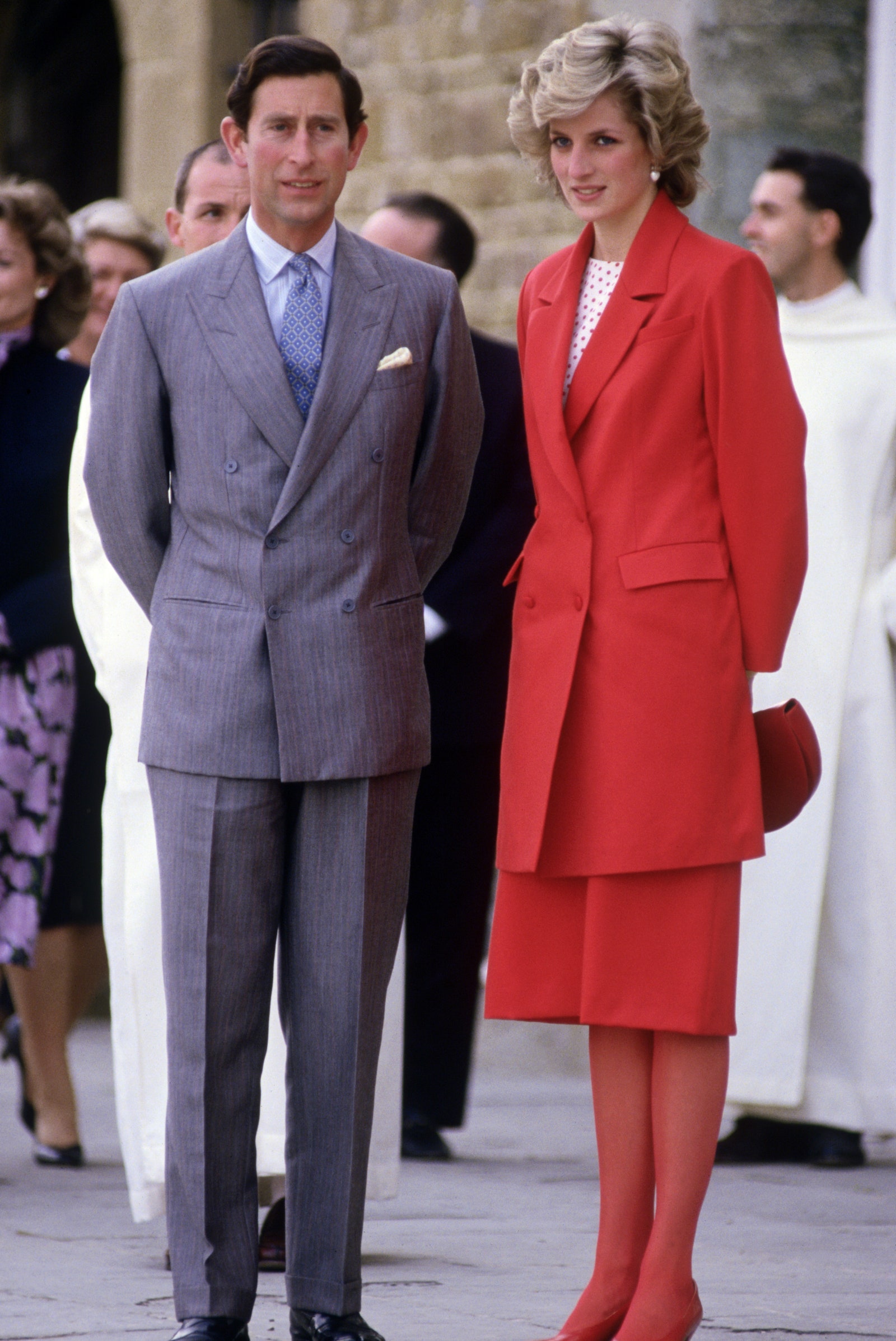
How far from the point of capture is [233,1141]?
3617mm

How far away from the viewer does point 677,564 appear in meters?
3.65

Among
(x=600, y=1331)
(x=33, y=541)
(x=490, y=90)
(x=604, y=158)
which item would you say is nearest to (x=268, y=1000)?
(x=600, y=1331)

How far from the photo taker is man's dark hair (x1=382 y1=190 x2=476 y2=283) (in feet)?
20.1

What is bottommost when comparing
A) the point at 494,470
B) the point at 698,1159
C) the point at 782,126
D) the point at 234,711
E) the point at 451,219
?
the point at 698,1159

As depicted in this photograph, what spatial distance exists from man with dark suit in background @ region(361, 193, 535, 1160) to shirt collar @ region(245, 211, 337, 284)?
6.67 feet

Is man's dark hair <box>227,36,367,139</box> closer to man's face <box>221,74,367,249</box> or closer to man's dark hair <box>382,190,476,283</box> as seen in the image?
man's face <box>221,74,367,249</box>

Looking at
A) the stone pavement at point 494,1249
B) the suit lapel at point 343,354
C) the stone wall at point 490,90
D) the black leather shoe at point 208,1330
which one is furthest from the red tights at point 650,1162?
the stone wall at point 490,90

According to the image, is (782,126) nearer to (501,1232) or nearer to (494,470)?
(494,470)

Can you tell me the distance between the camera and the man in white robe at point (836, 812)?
5785mm

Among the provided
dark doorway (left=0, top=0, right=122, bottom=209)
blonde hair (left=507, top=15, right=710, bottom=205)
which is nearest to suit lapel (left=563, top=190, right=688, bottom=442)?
blonde hair (left=507, top=15, right=710, bottom=205)

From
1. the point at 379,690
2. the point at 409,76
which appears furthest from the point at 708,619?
the point at 409,76

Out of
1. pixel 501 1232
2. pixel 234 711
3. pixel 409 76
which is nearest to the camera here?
pixel 234 711

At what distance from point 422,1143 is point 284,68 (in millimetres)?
3103

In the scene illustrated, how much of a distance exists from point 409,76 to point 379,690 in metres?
5.12
